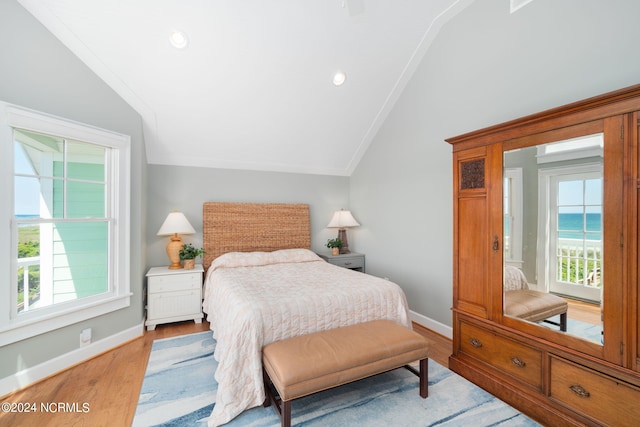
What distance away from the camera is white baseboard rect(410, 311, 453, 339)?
3.04 metres

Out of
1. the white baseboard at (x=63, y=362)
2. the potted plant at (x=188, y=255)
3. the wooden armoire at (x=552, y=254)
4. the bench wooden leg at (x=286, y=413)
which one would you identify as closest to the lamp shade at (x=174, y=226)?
the potted plant at (x=188, y=255)

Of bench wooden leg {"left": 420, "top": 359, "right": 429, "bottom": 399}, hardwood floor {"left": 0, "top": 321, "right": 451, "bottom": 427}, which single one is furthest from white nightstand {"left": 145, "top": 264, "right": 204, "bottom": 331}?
bench wooden leg {"left": 420, "top": 359, "right": 429, "bottom": 399}

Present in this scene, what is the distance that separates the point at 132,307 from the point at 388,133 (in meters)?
3.71

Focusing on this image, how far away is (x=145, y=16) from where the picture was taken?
2.34 metres

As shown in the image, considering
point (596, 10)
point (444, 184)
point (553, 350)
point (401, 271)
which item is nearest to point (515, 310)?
point (553, 350)

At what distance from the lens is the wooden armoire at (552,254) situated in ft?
4.83

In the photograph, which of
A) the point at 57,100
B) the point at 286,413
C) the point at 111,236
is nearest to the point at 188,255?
the point at 111,236

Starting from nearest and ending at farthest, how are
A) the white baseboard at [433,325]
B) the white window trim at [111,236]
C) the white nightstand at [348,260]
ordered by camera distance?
1. the white window trim at [111,236]
2. the white baseboard at [433,325]
3. the white nightstand at [348,260]

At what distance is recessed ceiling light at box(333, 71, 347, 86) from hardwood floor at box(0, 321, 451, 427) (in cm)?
305

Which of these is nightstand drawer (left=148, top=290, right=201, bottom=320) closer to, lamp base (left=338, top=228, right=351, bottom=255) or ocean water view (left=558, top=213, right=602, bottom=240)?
lamp base (left=338, top=228, right=351, bottom=255)

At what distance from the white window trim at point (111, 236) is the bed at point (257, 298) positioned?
93 cm

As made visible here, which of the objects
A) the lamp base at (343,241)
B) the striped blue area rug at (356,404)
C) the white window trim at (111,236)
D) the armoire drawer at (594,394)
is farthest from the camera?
the lamp base at (343,241)

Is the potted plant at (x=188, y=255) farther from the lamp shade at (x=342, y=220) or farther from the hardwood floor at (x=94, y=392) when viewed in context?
the lamp shade at (x=342, y=220)

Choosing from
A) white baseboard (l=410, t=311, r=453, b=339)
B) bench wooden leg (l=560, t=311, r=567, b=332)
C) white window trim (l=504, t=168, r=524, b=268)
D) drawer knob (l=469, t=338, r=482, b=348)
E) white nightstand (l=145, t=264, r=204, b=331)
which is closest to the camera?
bench wooden leg (l=560, t=311, r=567, b=332)
